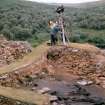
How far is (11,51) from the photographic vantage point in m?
22.6

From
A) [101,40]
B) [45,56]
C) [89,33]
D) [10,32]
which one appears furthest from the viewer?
[89,33]

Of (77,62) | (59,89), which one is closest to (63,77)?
(77,62)

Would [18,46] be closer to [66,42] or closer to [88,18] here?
[66,42]

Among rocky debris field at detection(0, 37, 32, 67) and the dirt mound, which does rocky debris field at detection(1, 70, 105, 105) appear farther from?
rocky debris field at detection(0, 37, 32, 67)

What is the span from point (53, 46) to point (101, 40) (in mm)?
44527

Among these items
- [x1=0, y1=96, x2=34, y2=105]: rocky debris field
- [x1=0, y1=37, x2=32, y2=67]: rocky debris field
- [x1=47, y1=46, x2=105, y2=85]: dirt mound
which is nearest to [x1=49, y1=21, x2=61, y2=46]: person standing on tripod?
[x1=47, y1=46, x2=105, y2=85]: dirt mound

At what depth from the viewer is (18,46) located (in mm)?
23094

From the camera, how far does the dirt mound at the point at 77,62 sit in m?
21.0

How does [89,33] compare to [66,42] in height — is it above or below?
below

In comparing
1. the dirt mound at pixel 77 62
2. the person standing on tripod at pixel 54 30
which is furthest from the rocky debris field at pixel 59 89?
the person standing on tripod at pixel 54 30

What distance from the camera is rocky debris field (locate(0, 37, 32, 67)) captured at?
21923mm

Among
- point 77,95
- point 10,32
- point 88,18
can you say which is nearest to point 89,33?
point 88,18

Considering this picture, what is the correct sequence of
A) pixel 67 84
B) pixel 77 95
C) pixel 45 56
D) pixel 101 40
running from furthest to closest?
pixel 101 40, pixel 45 56, pixel 67 84, pixel 77 95

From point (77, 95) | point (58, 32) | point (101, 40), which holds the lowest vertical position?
point (101, 40)
